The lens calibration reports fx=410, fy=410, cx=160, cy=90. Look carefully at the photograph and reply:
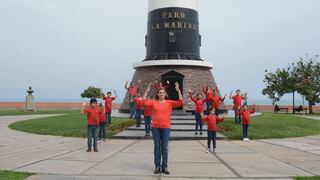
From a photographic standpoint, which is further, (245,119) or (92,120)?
(245,119)

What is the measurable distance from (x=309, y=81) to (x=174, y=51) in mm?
21296

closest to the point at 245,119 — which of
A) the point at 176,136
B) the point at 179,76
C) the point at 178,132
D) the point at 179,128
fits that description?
the point at 176,136

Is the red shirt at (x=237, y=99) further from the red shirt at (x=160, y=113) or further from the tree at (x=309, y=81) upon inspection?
the tree at (x=309, y=81)

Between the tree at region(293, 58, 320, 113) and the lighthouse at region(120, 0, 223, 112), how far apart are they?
18.1m

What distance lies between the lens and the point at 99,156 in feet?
32.7

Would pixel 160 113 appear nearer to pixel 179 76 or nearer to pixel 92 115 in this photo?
pixel 92 115

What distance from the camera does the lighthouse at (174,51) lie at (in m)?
23.8

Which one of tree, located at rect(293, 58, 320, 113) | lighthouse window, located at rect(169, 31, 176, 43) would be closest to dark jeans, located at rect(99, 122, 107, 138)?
lighthouse window, located at rect(169, 31, 176, 43)

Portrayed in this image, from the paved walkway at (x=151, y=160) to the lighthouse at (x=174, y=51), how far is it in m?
10.9

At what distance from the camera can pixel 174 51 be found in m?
24.5

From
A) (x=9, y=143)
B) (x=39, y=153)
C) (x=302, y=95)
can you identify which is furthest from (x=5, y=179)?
(x=302, y=95)

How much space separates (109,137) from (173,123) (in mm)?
4397

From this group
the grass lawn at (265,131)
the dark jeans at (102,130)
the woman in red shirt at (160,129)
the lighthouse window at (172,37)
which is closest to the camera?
the woman in red shirt at (160,129)

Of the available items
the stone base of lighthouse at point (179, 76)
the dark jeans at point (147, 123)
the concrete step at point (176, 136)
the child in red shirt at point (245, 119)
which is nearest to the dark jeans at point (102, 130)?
the concrete step at point (176, 136)
